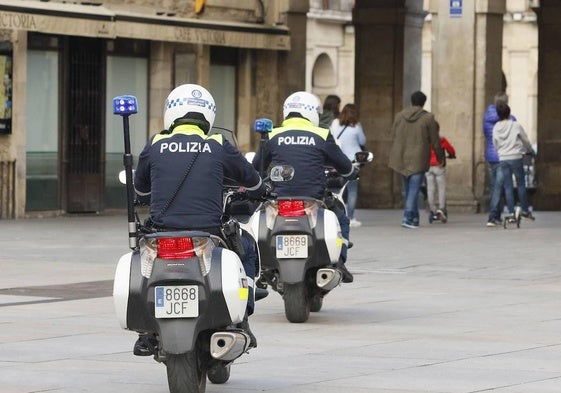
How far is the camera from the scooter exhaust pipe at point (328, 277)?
13.0m

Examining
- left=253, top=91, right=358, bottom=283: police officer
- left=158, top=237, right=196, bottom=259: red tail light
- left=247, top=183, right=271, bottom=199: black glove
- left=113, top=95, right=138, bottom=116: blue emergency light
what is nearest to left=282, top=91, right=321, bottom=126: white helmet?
left=253, top=91, right=358, bottom=283: police officer

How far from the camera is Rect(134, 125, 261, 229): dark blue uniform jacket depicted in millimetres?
9367

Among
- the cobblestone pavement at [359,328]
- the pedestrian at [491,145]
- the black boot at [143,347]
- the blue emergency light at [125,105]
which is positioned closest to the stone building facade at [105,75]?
the pedestrian at [491,145]

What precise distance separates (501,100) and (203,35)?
241 inches

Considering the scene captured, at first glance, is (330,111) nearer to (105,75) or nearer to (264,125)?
(105,75)

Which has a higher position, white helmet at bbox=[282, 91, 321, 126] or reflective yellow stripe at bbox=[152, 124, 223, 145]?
white helmet at bbox=[282, 91, 321, 126]

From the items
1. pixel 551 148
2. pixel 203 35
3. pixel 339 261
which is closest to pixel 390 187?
pixel 551 148

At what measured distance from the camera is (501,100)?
25406 mm

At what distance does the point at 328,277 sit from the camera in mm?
13016

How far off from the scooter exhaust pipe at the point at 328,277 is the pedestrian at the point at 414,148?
491 inches

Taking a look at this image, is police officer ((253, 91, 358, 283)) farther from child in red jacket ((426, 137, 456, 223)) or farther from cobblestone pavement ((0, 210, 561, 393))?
child in red jacket ((426, 137, 456, 223))

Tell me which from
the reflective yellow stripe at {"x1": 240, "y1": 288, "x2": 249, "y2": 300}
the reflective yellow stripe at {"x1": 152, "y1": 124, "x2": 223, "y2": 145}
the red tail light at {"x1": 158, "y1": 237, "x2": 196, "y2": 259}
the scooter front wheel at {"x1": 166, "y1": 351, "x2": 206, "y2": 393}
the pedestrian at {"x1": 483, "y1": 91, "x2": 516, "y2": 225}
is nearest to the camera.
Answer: the scooter front wheel at {"x1": 166, "y1": 351, "x2": 206, "y2": 393}

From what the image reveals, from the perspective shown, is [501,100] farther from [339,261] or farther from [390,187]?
[339,261]

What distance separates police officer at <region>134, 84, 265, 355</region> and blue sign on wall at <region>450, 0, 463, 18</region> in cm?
2063
